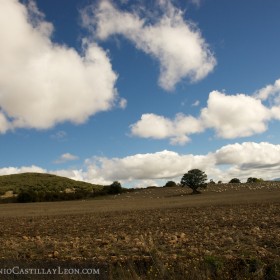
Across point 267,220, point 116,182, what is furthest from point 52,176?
point 267,220

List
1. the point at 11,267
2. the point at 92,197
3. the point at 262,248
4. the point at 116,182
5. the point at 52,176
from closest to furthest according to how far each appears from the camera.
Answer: the point at 11,267 < the point at 262,248 < the point at 92,197 < the point at 116,182 < the point at 52,176

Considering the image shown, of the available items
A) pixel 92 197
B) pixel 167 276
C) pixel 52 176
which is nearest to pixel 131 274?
pixel 167 276

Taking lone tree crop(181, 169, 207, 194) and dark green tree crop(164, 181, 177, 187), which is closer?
lone tree crop(181, 169, 207, 194)

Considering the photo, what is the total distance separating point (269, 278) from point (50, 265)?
776 centimetres

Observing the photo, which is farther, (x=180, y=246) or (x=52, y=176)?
(x=52, y=176)

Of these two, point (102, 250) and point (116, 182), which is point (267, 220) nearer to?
point (102, 250)

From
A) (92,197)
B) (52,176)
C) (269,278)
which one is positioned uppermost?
(52,176)

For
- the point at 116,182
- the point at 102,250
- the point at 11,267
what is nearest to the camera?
the point at 11,267

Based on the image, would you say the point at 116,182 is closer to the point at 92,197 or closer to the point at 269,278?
the point at 92,197

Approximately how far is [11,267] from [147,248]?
17.7 feet

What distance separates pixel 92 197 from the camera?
110 metres

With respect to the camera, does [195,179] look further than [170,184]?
No

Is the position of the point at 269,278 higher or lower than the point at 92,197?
lower

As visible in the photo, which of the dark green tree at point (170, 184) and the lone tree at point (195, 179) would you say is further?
the dark green tree at point (170, 184)
